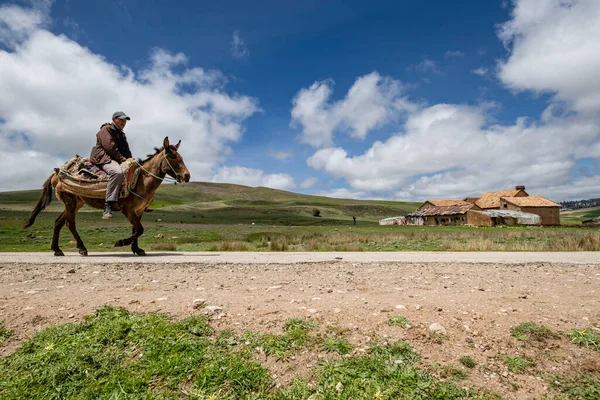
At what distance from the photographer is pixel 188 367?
3627mm

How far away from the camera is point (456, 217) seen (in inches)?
2953

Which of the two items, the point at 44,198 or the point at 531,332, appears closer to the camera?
the point at 531,332

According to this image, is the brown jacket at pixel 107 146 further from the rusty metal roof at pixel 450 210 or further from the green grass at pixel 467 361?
the rusty metal roof at pixel 450 210

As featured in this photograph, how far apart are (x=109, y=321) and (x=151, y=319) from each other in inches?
21.4

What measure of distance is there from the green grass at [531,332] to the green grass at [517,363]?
0.43 meters

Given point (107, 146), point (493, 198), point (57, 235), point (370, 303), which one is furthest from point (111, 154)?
point (493, 198)

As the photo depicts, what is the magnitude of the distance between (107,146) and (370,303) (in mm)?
10394

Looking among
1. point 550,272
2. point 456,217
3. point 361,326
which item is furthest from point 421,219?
point 361,326

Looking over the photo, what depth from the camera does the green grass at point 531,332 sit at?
13.3 ft

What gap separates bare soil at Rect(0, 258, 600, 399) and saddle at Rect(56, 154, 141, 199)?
3550 millimetres

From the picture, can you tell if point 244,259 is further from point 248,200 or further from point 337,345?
point 248,200

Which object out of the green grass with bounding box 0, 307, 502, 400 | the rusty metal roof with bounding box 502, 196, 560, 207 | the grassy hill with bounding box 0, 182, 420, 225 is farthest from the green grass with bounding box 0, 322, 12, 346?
the grassy hill with bounding box 0, 182, 420, 225

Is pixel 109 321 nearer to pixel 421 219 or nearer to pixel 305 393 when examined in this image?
pixel 305 393

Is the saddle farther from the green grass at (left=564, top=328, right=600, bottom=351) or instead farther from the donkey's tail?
the green grass at (left=564, top=328, right=600, bottom=351)
